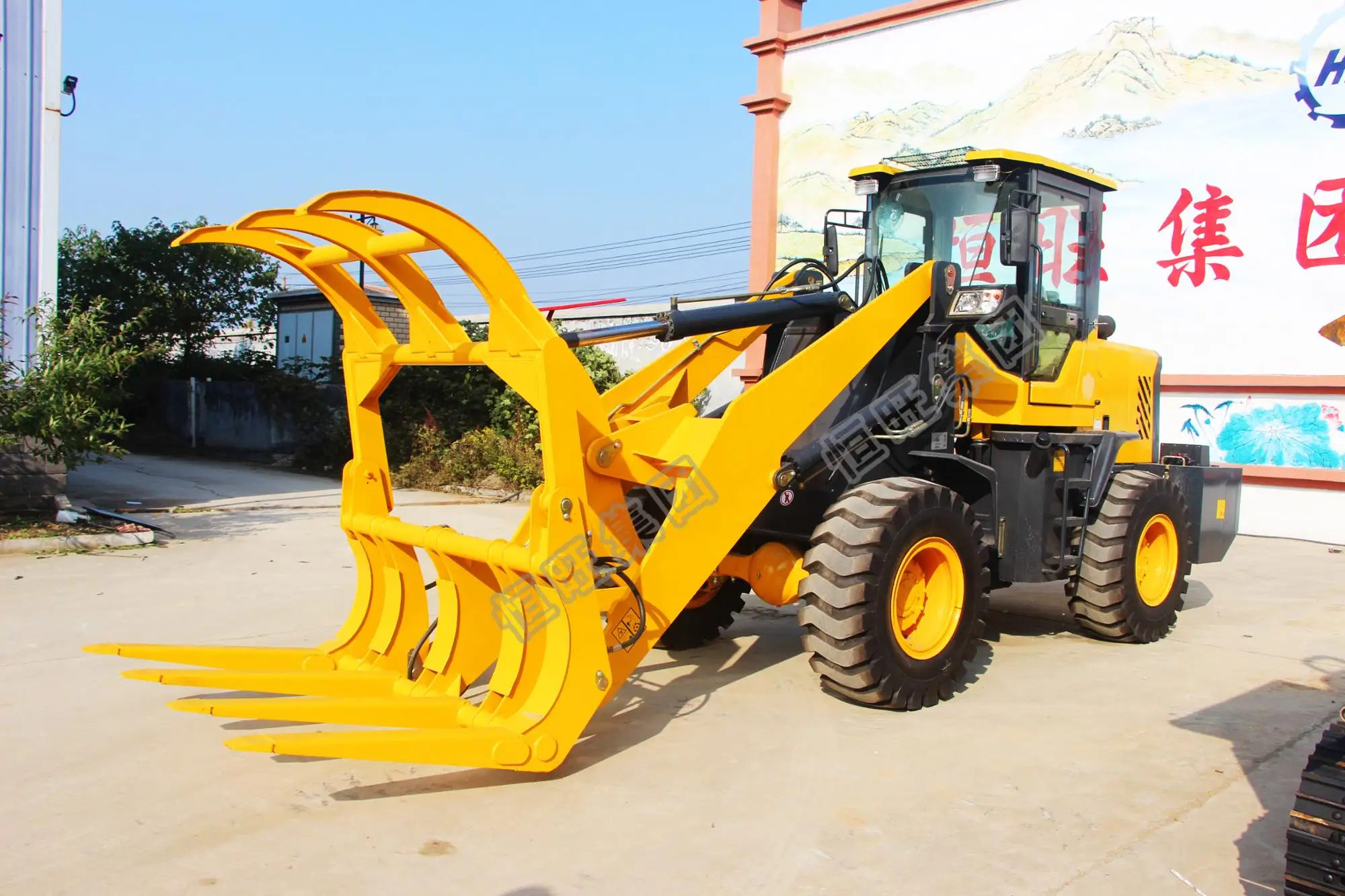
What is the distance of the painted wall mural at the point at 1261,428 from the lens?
11.3 meters

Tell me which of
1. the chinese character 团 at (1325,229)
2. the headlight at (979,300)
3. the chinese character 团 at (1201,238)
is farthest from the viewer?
the chinese character 团 at (1201,238)

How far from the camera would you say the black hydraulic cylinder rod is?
17.3 ft

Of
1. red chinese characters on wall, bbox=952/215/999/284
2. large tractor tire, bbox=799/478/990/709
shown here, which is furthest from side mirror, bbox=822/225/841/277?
large tractor tire, bbox=799/478/990/709

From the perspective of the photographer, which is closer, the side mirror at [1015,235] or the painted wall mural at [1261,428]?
the side mirror at [1015,235]

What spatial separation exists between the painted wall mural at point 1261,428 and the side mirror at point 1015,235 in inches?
247

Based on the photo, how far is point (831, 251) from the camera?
6828mm

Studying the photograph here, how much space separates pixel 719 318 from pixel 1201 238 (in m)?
8.81

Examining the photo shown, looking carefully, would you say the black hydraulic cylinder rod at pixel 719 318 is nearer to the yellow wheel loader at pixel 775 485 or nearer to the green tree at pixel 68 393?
the yellow wheel loader at pixel 775 485

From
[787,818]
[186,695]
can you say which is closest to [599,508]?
[787,818]

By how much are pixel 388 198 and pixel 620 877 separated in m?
2.58

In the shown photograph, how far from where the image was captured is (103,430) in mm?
9641

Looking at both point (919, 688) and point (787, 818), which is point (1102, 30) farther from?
point (787, 818)

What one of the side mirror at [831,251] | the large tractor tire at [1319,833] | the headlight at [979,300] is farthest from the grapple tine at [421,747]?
the side mirror at [831,251]

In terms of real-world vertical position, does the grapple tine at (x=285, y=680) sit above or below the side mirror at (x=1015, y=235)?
below
